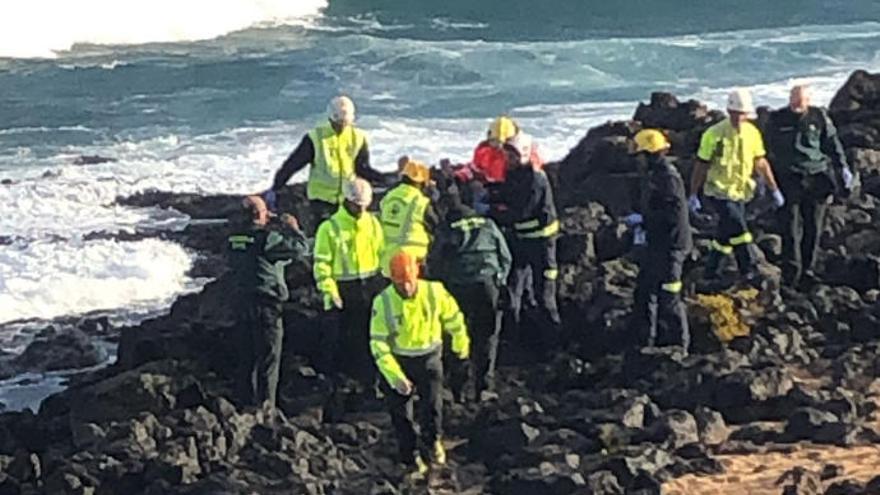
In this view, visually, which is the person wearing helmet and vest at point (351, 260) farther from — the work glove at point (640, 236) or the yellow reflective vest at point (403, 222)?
the work glove at point (640, 236)

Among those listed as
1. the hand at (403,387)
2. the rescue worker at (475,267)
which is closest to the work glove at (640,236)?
the rescue worker at (475,267)

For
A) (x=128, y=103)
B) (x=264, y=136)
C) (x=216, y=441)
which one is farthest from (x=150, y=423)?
(x=128, y=103)

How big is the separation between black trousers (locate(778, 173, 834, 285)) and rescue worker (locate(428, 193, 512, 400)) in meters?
3.43

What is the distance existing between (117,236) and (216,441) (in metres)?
11.1

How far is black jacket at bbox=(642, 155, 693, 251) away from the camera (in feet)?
52.9

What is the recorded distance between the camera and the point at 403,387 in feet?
47.3

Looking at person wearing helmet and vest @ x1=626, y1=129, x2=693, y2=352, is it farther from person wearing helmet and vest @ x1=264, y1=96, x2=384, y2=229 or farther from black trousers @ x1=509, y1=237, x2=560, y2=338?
person wearing helmet and vest @ x1=264, y1=96, x2=384, y2=229

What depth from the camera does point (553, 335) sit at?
17.8 meters

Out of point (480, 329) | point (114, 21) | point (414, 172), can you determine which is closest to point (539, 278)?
point (480, 329)

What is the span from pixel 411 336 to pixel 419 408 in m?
0.85

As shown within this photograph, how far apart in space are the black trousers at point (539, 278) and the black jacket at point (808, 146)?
2386 mm

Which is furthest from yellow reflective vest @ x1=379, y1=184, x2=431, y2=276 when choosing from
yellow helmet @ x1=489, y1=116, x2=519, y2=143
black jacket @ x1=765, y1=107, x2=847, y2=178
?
black jacket @ x1=765, y1=107, x2=847, y2=178

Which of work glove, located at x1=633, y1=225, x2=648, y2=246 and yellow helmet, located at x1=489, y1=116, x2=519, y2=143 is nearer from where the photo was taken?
work glove, located at x1=633, y1=225, x2=648, y2=246

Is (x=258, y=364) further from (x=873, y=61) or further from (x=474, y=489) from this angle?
(x=873, y=61)
